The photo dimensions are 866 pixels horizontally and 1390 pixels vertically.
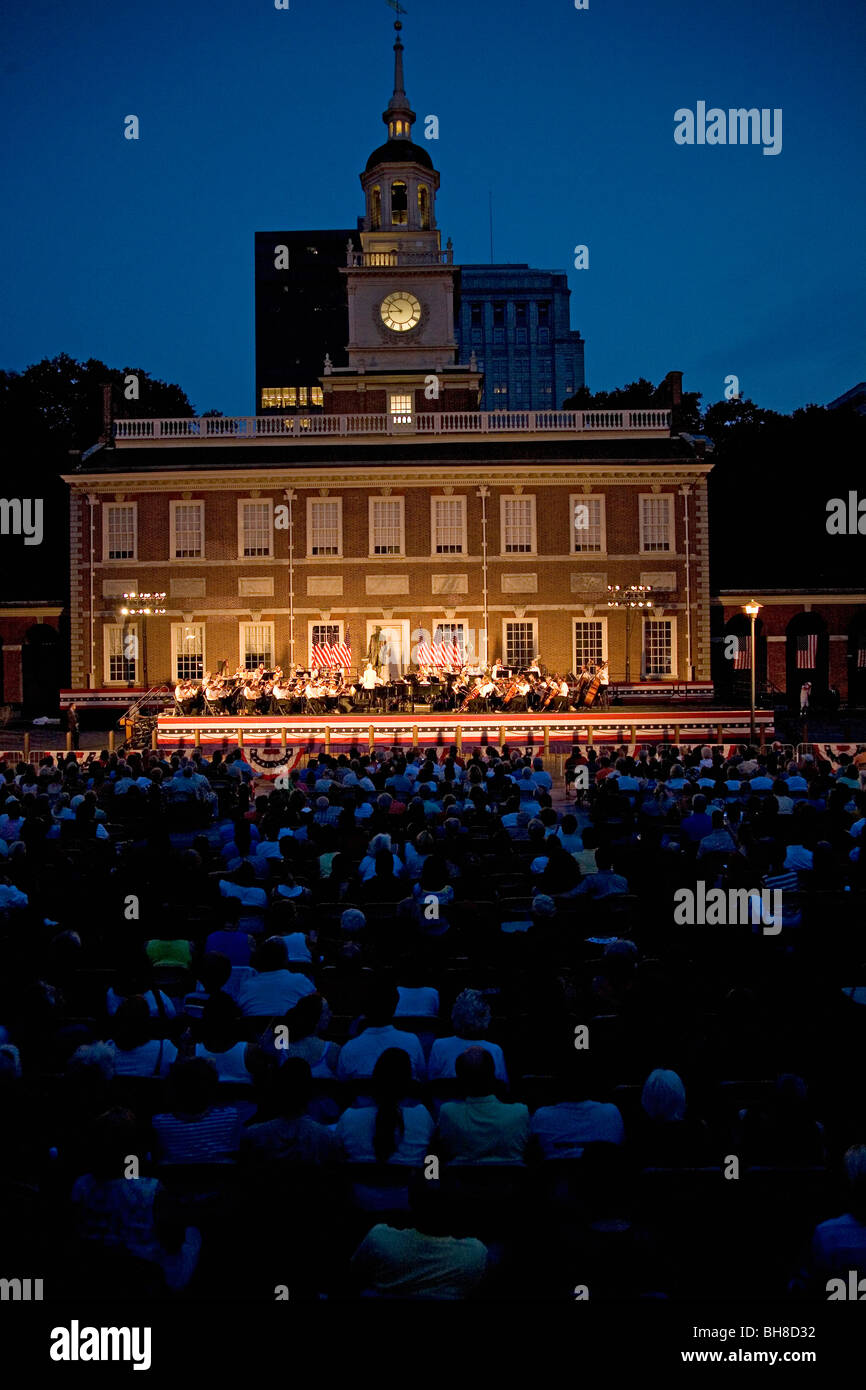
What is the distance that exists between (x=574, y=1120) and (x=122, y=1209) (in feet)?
6.88

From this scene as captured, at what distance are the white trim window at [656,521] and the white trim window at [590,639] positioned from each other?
10.7 feet

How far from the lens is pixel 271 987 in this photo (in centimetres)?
680

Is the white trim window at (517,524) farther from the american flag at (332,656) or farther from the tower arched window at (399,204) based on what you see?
the tower arched window at (399,204)

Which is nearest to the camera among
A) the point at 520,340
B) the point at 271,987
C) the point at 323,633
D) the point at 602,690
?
the point at 271,987

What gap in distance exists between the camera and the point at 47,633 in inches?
1625

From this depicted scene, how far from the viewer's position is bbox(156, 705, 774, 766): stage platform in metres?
28.6

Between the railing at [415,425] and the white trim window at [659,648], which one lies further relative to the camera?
the railing at [415,425]

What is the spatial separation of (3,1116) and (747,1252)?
132 inches

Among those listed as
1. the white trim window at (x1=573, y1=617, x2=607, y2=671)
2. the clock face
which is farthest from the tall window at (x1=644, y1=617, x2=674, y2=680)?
the clock face

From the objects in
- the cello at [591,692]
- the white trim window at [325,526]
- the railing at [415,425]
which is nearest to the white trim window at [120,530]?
the railing at [415,425]

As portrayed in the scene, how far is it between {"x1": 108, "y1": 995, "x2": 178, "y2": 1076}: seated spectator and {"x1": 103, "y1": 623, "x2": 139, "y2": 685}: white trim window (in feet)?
108

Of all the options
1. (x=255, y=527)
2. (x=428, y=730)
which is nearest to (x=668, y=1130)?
(x=428, y=730)

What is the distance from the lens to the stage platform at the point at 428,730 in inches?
1128

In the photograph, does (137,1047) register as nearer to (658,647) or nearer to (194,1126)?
(194,1126)
